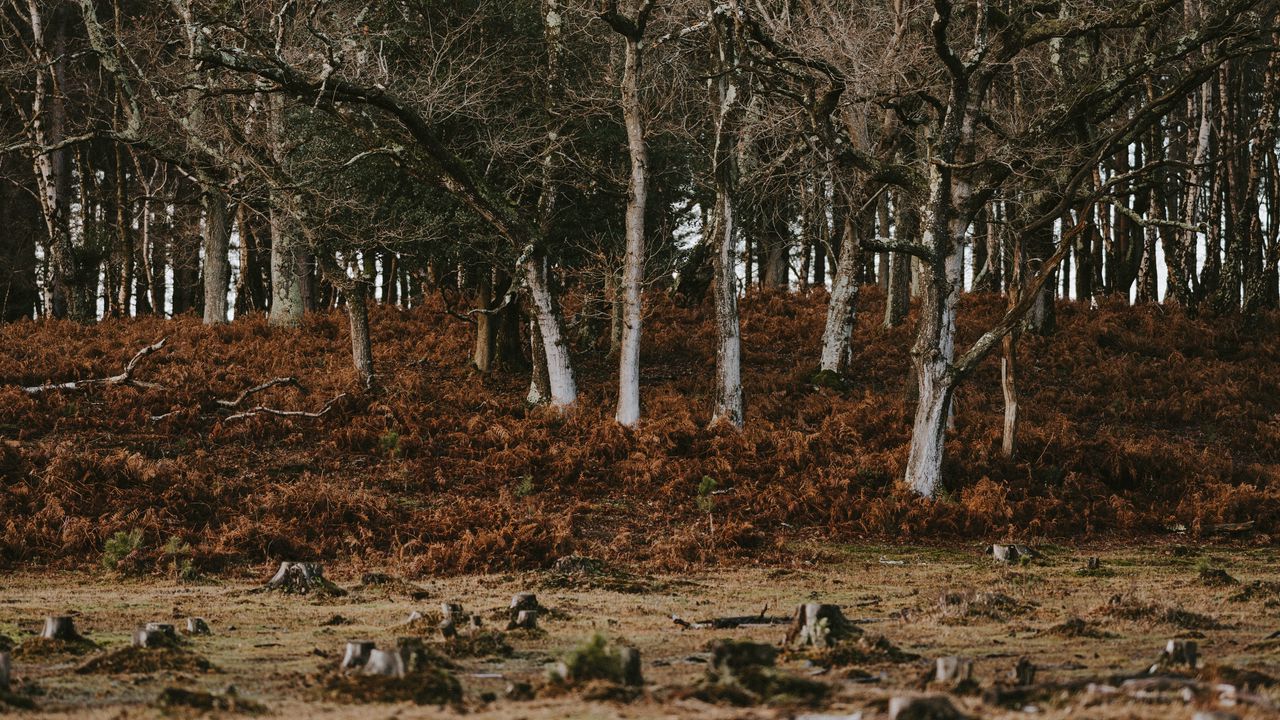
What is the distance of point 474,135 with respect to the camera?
19.8m

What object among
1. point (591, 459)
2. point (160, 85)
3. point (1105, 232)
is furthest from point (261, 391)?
point (1105, 232)

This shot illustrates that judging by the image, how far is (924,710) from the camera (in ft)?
13.4

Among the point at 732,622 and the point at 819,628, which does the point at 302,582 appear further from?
the point at 819,628

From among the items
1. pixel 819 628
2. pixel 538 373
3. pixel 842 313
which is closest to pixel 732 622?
pixel 819 628

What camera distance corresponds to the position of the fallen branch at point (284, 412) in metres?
15.8

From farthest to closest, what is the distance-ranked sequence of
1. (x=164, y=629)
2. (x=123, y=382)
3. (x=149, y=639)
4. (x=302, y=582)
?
(x=123, y=382) → (x=302, y=582) → (x=164, y=629) → (x=149, y=639)

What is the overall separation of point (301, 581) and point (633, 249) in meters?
9.31

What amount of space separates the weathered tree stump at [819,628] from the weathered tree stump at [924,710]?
227 centimetres

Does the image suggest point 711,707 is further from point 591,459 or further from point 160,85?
point 160,85

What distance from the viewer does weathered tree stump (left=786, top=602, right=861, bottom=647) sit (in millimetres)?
6438

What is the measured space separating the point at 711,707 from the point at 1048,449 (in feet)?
40.8

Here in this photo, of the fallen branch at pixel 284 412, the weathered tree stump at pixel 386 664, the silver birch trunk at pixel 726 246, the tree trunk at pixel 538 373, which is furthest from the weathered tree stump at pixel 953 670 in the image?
the tree trunk at pixel 538 373

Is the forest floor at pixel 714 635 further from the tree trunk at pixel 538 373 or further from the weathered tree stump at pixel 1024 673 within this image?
the tree trunk at pixel 538 373

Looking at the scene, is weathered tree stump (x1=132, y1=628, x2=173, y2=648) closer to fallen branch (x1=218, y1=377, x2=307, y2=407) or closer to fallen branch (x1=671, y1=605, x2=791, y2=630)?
fallen branch (x1=671, y1=605, x2=791, y2=630)
